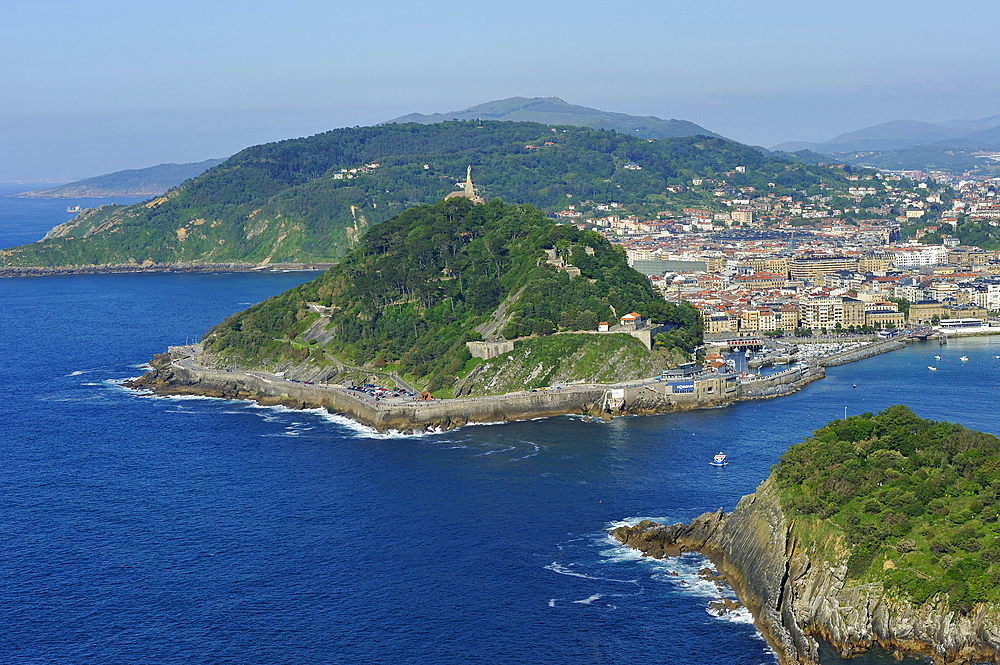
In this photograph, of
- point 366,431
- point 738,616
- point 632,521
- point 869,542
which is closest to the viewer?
point 869,542

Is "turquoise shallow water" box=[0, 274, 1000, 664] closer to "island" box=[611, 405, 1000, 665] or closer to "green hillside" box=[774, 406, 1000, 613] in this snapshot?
"island" box=[611, 405, 1000, 665]

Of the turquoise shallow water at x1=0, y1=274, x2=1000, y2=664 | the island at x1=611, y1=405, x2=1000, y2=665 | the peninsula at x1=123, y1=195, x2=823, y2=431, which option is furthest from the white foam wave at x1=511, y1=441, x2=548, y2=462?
the island at x1=611, y1=405, x2=1000, y2=665

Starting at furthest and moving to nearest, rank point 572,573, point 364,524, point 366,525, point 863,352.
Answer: point 863,352
point 364,524
point 366,525
point 572,573

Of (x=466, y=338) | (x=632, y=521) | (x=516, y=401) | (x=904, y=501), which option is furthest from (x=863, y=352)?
(x=904, y=501)

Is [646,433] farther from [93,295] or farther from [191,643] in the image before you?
[93,295]

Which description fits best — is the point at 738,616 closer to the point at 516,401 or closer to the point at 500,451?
the point at 500,451

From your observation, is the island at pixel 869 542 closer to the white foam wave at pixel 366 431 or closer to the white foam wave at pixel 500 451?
the white foam wave at pixel 500 451

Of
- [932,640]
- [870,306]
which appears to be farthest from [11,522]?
[870,306]
